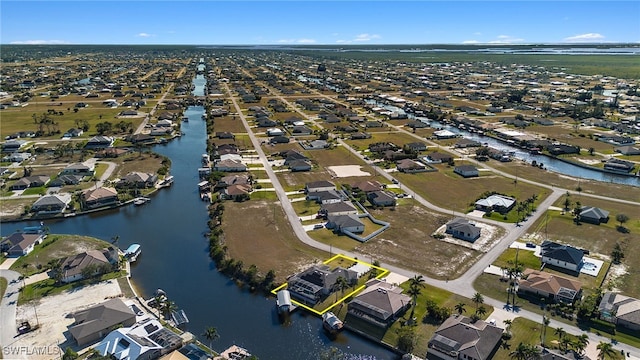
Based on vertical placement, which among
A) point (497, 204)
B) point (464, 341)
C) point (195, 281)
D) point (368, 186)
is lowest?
point (195, 281)

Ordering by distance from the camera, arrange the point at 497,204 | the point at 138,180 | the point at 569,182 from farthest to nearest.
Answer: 1. the point at 569,182
2. the point at 138,180
3. the point at 497,204

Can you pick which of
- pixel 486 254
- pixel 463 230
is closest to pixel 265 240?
pixel 463 230

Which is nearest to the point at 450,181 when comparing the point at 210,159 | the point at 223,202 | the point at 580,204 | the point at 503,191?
the point at 503,191

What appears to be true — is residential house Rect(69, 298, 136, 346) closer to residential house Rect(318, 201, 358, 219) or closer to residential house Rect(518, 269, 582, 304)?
residential house Rect(318, 201, 358, 219)

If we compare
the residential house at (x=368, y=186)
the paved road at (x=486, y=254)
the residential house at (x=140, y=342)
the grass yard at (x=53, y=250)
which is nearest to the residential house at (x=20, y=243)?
the grass yard at (x=53, y=250)

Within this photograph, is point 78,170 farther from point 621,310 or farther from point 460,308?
point 621,310

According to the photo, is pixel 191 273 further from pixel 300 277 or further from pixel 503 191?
pixel 503 191

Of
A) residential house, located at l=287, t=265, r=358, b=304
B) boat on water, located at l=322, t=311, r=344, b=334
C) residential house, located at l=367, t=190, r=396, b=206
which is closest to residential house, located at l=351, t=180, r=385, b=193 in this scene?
residential house, located at l=367, t=190, r=396, b=206
